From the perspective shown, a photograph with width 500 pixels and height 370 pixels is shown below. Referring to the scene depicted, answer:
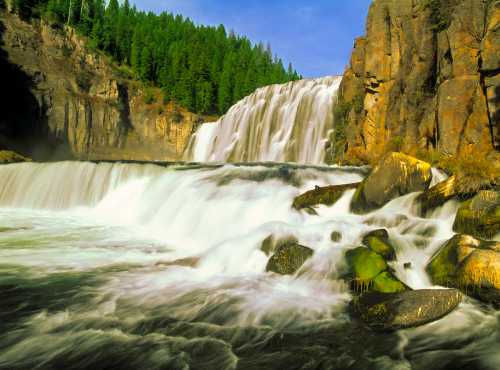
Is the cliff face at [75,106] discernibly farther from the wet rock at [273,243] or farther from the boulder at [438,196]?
the boulder at [438,196]

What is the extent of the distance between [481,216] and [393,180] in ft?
9.57

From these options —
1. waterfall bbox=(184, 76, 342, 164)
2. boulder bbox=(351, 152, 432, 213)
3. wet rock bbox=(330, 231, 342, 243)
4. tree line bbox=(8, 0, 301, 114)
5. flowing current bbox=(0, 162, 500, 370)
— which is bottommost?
flowing current bbox=(0, 162, 500, 370)

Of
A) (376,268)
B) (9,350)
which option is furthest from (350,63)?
(9,350)

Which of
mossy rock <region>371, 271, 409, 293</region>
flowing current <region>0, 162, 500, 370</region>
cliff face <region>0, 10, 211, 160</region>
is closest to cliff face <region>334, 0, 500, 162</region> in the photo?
flowing current <region>0, 162, 500, 370</region>

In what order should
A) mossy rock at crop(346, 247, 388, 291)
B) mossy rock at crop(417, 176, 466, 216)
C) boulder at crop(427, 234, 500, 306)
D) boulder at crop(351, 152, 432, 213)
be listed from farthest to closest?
boulder at crop(351, 152, 432, 213) → mossy rock at crop(417, 176, 466, 216) → mossy rock at crop(346, 247, 388, 291) → boulder at crop(427, 234, 500, 306)

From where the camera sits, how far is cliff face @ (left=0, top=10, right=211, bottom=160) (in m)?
35.7

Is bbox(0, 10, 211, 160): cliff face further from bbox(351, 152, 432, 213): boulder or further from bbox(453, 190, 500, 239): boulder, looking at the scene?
bbox(453, 190, 500, 239): boulder

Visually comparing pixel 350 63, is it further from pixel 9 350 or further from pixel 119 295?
pixel 9 350

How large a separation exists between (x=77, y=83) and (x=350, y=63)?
30.8 meters

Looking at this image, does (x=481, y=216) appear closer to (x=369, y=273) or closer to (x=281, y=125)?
(x=369, y=273)

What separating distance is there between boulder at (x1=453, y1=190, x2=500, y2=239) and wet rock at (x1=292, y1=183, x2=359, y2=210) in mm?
3839

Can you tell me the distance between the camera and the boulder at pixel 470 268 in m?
5.63

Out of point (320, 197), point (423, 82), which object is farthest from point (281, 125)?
point (320, 197)

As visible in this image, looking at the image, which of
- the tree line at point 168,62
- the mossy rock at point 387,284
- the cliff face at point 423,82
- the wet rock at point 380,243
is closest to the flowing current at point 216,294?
the wet rock at point 380,243
